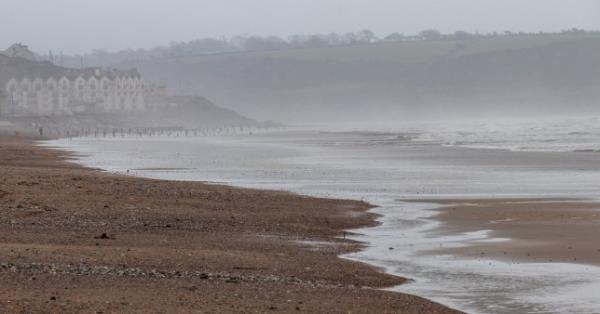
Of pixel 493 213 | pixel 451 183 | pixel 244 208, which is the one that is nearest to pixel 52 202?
pixel 244 208

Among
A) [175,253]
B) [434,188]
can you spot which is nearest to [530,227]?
[175,253]

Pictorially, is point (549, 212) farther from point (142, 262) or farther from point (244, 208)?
point (142, 262)

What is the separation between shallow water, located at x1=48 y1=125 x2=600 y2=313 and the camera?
1531 centimetres

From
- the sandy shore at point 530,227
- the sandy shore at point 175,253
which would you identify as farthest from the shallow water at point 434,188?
the sandy shore at point 175,253

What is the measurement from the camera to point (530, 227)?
23484mm

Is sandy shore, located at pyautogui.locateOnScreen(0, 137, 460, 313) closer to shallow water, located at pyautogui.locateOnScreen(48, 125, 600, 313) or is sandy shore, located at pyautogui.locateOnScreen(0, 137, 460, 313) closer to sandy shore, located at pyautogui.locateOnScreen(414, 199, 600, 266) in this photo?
shallow water, located at pyautogui.locateOnScreen(48, 125, 600, 313)

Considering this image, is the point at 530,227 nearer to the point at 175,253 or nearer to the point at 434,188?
the point at 175,253

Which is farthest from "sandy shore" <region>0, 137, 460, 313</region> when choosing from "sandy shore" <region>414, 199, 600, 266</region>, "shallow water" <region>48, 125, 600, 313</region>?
"sandy shore" <region>414, 199, 600, 266</region>

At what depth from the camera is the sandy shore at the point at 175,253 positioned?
520 inches

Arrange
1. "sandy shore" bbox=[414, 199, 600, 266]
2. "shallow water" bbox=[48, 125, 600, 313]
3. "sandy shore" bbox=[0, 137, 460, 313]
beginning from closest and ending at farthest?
1. "sandy shore" bbox=[0, 137, 460, 313]
2. "shallow water" bbox=[48, 125, 600, 313]
3. "sandy shore" bbox=[414, 199, 600, 266]

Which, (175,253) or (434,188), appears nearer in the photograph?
(175,253)

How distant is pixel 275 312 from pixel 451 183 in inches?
984

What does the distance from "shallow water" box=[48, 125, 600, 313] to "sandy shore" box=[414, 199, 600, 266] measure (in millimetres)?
663

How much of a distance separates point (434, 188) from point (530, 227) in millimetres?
11331
